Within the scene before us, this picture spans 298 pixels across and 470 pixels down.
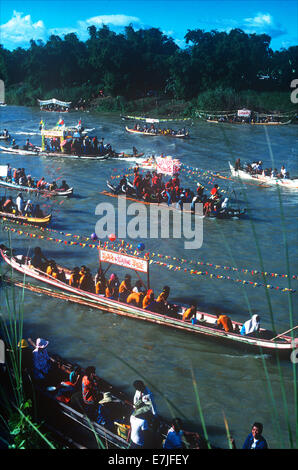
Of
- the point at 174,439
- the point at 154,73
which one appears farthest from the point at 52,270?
the point at 154,73

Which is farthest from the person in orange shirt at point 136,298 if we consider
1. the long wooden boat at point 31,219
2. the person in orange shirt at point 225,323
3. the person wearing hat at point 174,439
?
the long wooden boat at point 31,219

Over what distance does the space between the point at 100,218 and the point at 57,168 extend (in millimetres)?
13793

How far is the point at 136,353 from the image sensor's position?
1397 cm

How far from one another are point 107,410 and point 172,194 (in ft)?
60.7

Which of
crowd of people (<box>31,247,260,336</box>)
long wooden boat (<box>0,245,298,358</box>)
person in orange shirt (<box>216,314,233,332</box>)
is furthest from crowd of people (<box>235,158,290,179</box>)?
person in orange shirt (<box>216,314,233,332</box>)

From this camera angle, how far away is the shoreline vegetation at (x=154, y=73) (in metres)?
77.9

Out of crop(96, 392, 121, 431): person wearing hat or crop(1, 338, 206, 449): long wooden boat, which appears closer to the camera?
crop(1, 338, 206, 449): long wooden boat

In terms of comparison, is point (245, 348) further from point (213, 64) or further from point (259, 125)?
point (213, 64)

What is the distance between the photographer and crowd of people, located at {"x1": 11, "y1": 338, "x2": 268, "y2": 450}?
336 inches

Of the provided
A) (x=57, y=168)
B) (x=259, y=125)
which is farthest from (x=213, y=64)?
(x=57, y=168)

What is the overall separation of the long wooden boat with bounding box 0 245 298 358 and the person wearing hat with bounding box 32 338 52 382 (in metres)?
2.89

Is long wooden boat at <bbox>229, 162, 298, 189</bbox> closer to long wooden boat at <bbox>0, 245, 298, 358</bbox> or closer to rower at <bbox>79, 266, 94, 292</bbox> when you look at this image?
rower at <bbox>79, 266, 94, 292</bbox>

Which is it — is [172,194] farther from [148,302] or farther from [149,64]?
[149,64]
